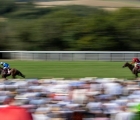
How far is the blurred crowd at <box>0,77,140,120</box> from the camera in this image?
6879 mm

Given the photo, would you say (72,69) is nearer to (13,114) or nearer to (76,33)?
(76,33)

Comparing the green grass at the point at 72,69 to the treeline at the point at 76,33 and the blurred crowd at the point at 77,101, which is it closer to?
the treeline at the point at 76,33

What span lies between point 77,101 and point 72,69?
525 inches

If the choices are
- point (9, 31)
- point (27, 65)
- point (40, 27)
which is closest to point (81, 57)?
point (27, 65)

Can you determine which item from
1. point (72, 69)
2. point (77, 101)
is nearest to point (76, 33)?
point (72, 69)

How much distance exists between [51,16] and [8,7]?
23580mm

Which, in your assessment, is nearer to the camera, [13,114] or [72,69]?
[13,114]

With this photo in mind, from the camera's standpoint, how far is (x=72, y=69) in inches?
832

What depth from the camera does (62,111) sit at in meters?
6.95

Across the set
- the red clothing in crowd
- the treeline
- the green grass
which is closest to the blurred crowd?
the red clothing in crowd

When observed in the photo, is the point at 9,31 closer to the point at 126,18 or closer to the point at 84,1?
the point at 126,18

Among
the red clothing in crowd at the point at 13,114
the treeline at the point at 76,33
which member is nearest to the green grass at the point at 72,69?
the treeline at the point at 76,33

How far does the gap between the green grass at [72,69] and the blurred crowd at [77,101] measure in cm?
832

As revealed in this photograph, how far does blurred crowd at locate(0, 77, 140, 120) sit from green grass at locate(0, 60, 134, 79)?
8.32 m
